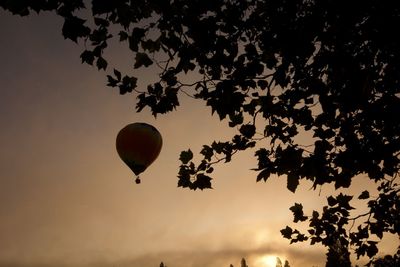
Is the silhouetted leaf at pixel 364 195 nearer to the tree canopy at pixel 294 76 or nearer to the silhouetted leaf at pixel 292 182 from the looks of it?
the tree canopy at pixel 294 76

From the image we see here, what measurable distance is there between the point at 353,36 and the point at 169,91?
2790mm

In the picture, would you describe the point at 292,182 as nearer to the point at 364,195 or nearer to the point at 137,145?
the point at 364,195

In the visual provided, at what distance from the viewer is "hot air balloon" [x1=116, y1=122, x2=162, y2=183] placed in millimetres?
7320

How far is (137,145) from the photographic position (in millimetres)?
7363

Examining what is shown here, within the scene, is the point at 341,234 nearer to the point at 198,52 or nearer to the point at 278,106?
the point at 278,106

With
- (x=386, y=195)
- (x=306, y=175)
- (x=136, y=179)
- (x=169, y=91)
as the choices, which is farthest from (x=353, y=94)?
(x=136, y=179)

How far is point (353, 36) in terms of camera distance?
16.9 ft

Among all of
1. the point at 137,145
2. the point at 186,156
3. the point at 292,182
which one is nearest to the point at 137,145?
the point at 137,145

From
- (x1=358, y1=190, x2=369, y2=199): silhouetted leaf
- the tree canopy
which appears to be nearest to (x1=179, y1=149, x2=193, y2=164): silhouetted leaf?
the tree canopy

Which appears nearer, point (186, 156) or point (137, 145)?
point (186, 156)

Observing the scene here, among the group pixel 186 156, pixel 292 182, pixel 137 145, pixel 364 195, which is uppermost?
pixel 137 145

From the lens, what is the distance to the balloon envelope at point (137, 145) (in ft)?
24.0

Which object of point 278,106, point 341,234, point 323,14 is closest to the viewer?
point 323,14

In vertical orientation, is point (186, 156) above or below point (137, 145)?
below
